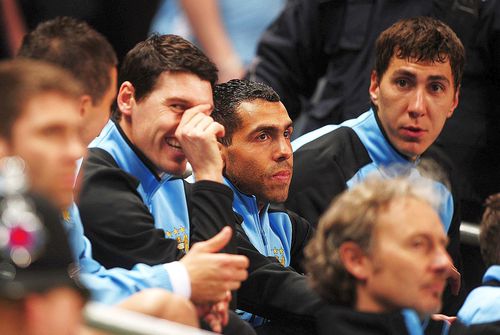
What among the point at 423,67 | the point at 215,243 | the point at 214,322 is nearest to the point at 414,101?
the point at 423,67

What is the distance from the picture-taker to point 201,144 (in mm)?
3248

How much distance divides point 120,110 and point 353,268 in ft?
3.77

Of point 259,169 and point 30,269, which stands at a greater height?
point 30,269

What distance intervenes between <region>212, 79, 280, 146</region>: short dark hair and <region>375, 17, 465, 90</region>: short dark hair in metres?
0.57

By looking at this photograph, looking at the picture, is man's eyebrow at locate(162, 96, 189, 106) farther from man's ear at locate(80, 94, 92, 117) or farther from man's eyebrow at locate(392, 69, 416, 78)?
man's eyebrow at locate(392, 69, 416, 78)

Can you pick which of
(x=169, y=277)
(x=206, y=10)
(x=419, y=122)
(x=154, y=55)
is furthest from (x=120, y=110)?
(x=206, y=10)

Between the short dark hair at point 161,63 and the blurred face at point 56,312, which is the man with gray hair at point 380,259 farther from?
the short dark hair at point 161,63

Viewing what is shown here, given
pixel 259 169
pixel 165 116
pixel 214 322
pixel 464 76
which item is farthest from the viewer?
pixel 464 76

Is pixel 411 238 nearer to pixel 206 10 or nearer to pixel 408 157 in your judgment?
pixel 408 157

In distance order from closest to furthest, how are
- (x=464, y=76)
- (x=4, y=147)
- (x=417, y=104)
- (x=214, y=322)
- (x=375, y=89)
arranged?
(x=4, y=147)
(x=214, y=322)
(x=417, y=104)
(x=375, y=89)
(x=464, y=76)

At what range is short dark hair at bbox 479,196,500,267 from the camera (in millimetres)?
3588

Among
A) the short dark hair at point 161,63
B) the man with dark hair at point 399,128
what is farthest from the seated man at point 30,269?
the man with dark hair at point 399,128

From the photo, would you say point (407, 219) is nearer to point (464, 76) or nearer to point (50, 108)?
point (50, 108)

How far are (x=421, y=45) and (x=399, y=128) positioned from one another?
0.92 feet
